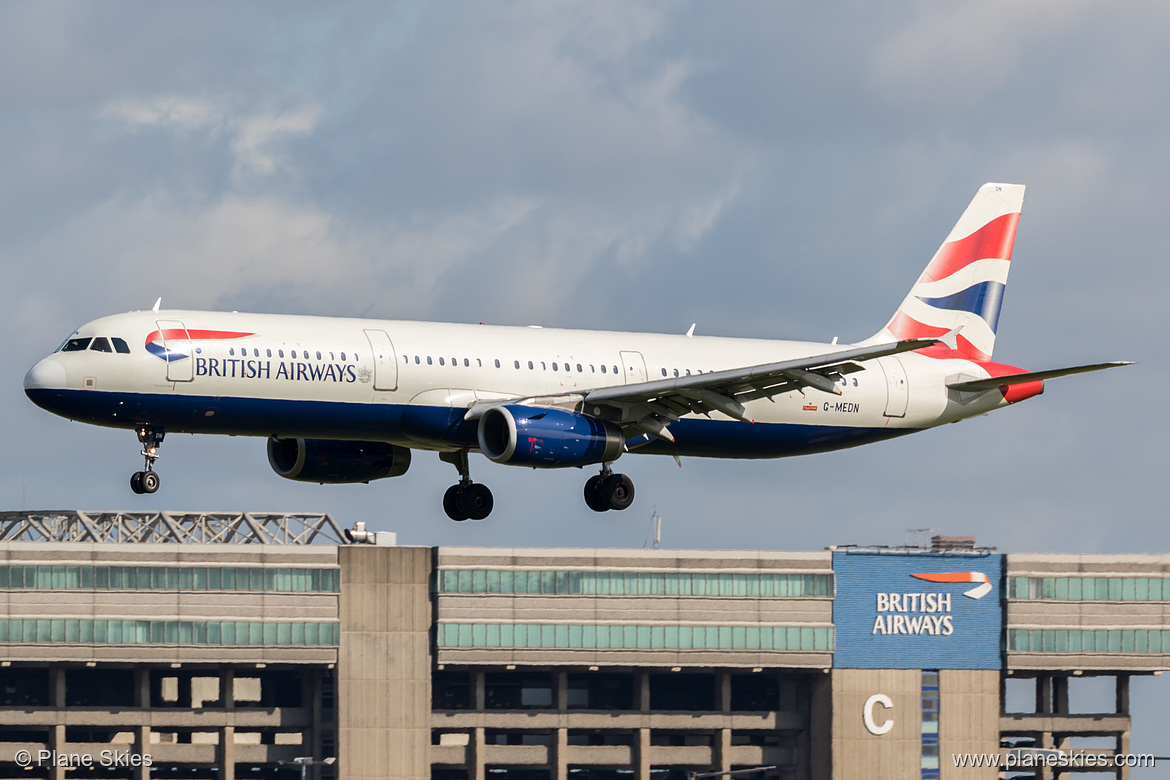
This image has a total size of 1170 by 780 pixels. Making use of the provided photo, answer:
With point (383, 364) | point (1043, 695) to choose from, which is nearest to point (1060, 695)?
point (1043, 695)

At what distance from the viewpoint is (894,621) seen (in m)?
142

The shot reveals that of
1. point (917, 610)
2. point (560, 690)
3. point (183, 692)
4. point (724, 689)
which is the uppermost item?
point (917, 610)

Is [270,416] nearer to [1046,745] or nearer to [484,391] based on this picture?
[484,391]

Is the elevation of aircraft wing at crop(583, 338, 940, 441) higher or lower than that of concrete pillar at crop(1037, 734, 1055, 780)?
higher

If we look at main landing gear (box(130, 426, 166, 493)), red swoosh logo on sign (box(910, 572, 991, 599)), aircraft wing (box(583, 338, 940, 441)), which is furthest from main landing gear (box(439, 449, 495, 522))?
red swoosh logo on sign (box(910, 572, 991, 599))

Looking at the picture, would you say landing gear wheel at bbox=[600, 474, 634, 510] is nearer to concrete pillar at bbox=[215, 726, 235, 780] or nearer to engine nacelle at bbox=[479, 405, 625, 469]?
engine nacelle at bbox=[479, 405, 625, 469]

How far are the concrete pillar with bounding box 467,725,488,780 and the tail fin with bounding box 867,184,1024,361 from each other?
2602 inches

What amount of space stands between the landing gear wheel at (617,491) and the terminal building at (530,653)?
61.9 m

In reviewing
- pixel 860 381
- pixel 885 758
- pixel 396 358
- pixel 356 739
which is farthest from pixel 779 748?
pixel 396 358

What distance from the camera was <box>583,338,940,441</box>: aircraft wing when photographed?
206 ft

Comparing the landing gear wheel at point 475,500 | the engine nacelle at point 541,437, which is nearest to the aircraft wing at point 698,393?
the engine nacelle at point 541,437

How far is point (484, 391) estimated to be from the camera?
64812 mm

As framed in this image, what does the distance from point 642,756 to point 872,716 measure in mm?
16900

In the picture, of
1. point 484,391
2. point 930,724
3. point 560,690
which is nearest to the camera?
point 484,391
